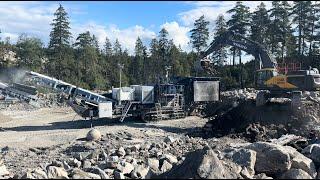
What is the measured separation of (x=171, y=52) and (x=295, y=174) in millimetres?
58888

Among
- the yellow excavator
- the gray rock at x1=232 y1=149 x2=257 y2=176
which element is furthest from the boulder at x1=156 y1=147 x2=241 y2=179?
the yellow excavator

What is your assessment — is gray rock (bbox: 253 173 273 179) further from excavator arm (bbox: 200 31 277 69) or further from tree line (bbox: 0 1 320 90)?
tree line (bbox: 0 1 320 90)

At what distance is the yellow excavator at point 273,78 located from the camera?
84.1ft

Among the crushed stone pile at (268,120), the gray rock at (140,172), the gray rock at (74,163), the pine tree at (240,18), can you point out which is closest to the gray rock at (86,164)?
the gray rock at (74,163)

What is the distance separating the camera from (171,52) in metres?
70.1

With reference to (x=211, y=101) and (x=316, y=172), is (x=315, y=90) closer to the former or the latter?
(x=211, y=101)

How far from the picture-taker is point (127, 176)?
13086mm

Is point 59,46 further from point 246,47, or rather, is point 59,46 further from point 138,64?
point 246,47

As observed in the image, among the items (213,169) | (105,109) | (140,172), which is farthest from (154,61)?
(213,169)

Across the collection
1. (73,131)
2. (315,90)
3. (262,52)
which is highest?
(262,52)

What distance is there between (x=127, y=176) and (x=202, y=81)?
2003cm

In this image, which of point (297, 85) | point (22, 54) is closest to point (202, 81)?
point (297, 85)

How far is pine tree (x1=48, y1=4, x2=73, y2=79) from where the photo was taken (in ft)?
212

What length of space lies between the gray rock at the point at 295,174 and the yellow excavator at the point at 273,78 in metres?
14.0
